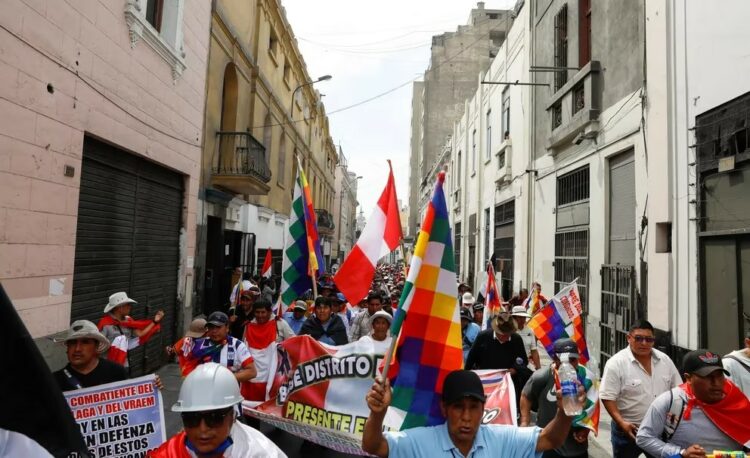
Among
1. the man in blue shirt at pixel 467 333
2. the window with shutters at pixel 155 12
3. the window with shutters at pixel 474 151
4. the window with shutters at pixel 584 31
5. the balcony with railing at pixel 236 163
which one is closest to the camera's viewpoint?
the man in blue shirt at pixel 467 333

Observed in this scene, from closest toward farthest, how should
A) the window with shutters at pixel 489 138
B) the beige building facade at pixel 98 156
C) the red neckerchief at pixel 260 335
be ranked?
the beige building facade at pixel 98 156 → the red neckerchief at pixel 260 335 → the window with shutters at pixel 489 138

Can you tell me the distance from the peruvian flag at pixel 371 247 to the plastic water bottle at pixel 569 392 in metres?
2.93

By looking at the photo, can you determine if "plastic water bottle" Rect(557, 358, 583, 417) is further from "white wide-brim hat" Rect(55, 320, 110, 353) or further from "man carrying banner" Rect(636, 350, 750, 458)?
"white wide-brim hat" Rect(55, 320, 110, 353)

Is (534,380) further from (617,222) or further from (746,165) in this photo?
(617,222)

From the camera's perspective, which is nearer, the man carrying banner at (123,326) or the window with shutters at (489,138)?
the man carrying banner at (123,326)

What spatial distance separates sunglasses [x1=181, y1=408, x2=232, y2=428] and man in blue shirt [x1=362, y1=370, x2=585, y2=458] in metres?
0.67

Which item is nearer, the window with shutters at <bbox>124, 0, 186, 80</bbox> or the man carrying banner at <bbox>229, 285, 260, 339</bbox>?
the man carrying banner at <bbox>229, 285, 260, 339</bbox>

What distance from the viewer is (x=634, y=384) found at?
4.10 m

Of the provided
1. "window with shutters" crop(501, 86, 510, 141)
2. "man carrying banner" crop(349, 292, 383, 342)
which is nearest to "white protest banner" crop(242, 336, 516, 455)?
"man carrying banner" crop(349, 292, 383, 342)

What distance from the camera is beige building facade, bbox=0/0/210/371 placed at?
5.66 meters

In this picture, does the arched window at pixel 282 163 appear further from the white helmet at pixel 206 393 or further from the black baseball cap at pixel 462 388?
the black baseball cap at pixel 462 388

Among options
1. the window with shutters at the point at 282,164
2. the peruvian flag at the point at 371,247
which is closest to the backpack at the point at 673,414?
the peruvian flag at the point at 371,247

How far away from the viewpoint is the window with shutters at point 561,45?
12.4 metres

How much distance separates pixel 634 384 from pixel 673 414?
0.79 meters
